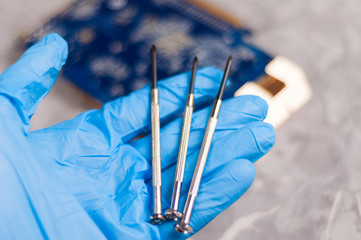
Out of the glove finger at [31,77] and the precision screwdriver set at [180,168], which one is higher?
the glove finger at [31,77]

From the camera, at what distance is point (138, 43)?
119cm

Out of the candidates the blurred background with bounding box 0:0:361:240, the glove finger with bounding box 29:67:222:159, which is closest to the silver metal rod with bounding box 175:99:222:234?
the glove finger with bounding box 29:67:222:159

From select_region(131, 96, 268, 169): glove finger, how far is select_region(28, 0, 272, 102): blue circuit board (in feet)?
0.76

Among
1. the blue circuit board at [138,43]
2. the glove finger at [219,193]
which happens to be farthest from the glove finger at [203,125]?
the blue circuit board at [138,43]

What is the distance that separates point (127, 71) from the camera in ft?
3.70

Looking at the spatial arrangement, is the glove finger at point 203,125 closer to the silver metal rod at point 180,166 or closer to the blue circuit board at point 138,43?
the silver metal rod at point 180,166

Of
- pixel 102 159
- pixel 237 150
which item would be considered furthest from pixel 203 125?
pixel 102 159

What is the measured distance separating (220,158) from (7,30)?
3.17ft

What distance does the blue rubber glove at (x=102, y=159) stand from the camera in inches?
25.9

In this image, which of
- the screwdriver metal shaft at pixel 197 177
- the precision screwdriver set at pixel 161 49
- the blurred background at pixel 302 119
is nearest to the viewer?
the screwdriver metal shaft at pixel 197 177

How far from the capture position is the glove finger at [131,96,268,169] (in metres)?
0.81

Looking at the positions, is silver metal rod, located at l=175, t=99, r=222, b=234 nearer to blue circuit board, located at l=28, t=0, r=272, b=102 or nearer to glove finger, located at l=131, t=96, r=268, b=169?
glove finger, located at l=131, t=96, r=268, b=169

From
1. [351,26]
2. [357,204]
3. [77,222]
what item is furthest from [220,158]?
[351,26]

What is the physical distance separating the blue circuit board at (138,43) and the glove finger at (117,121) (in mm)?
211
